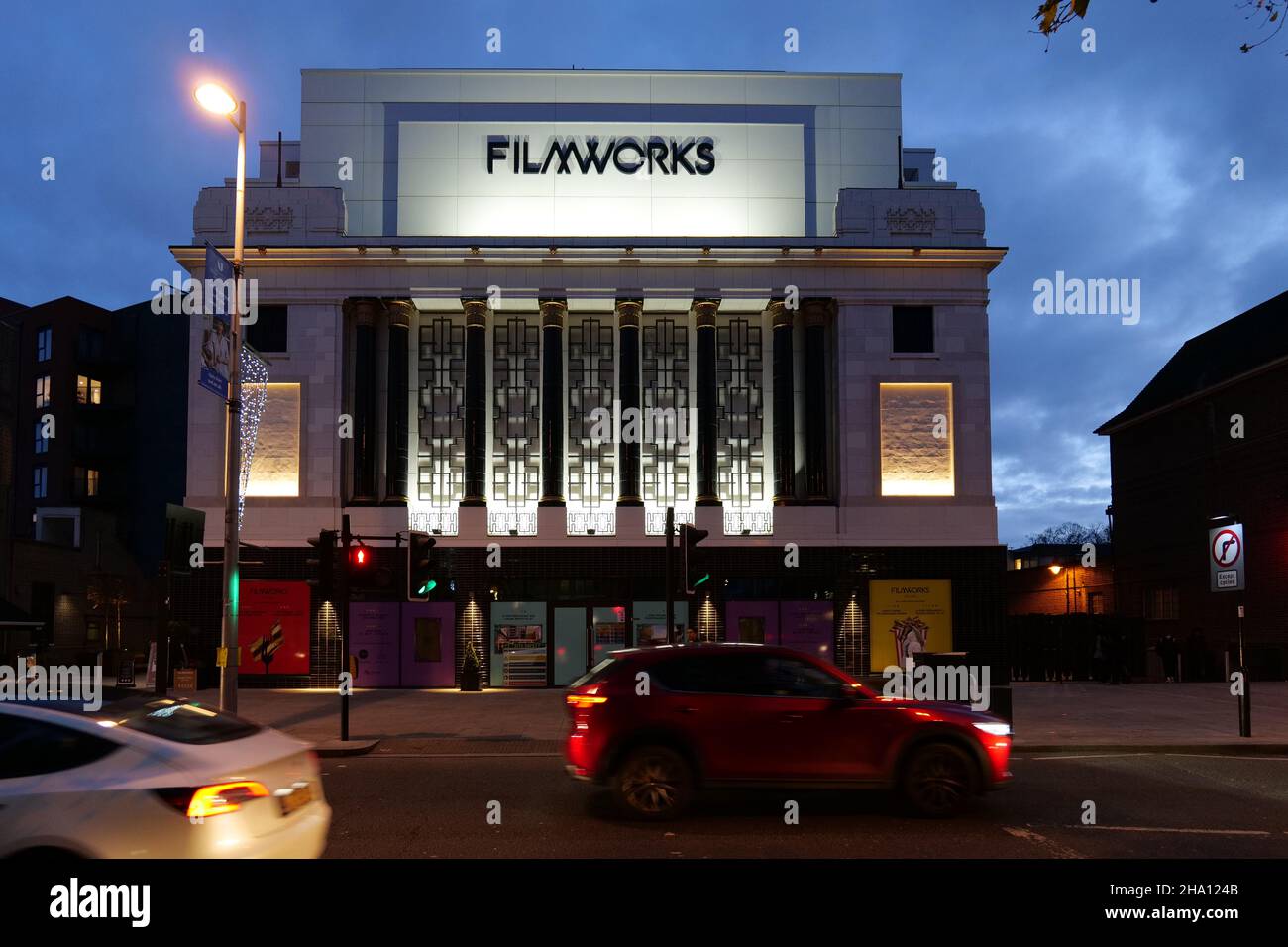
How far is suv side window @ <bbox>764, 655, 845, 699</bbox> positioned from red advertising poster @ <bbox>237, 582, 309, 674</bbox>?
20.5 meters

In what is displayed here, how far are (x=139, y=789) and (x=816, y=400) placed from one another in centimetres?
2516

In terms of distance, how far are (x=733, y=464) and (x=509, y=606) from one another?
25.2 feet

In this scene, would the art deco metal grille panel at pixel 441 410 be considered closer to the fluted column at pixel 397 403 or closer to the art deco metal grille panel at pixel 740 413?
the fluted column at pixel 397 403

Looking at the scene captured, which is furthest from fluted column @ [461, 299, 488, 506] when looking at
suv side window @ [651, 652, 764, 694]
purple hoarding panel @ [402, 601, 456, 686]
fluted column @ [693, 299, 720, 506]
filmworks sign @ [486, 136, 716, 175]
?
suv side window @ [651, 652, 764, 694]

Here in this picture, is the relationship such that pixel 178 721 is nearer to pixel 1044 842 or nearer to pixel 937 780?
pixel 937 780

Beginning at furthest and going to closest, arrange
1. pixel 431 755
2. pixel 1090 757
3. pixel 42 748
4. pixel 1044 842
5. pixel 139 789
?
pixel 431 755
pixel 1090 757
pixel 1044 842
pixel 42 748
pixel 139 789

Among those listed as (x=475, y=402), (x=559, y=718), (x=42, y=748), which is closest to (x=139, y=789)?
(x=42, y=748)

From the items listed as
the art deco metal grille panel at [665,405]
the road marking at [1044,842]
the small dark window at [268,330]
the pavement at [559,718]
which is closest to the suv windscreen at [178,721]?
the road marking at [1044,842]

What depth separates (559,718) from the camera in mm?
20406

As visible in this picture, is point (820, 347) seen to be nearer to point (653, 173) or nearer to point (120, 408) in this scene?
point (653, 173)

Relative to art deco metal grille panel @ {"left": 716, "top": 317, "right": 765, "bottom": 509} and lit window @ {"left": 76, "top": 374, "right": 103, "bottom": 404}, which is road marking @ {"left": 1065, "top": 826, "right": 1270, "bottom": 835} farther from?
lit window @ {"left": 76, "top": 374, "right": 103, "bottom": 404}

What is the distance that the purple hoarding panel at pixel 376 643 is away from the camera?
92.4 feet

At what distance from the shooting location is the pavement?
52.6 feet
